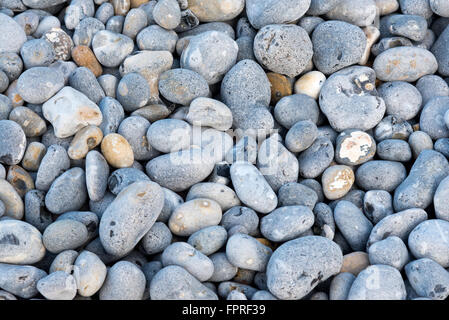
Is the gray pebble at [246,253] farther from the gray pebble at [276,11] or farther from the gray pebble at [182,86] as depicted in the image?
the gray pebble at [276,11]

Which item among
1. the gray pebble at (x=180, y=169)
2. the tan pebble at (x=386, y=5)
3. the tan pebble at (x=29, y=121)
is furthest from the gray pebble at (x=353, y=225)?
the tan pebble at (x=29, y=121)

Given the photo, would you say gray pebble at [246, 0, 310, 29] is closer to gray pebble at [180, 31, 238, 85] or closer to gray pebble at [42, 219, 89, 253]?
gray pebble at [180, 31, 238, 85]

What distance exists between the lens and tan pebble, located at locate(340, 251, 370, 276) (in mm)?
1588

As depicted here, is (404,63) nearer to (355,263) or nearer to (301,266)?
(355,263)

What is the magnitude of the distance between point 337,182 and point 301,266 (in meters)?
0.50

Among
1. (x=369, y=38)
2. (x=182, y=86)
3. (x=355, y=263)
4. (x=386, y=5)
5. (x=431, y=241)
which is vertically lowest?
(x=355, y=263)

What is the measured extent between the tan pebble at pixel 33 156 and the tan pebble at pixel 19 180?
49 mm

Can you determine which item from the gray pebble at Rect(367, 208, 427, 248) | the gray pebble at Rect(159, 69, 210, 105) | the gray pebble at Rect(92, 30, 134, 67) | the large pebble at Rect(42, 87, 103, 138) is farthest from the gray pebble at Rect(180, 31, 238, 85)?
the gray pebble at Rect(367, 208, 427, 248)

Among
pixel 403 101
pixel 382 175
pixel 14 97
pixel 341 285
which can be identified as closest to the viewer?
pixel 341 285

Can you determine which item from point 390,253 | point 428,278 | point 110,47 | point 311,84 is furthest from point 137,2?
point 428,278

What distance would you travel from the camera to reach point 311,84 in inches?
84.3

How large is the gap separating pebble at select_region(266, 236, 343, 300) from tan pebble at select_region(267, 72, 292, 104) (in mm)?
839

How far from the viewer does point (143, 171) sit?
1925mm

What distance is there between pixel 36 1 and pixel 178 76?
90 cm
